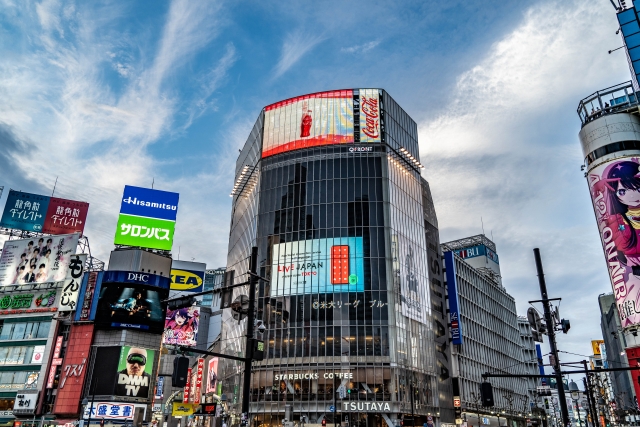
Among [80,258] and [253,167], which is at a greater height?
[253,167]

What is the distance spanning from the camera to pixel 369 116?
258ft

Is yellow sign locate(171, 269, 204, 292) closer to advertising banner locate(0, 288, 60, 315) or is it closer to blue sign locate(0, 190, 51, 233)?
blue sign locate(0, 190, 51, 233)

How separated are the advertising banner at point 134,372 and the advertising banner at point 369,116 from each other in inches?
1868

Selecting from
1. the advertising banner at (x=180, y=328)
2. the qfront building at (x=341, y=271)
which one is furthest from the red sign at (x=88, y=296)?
the qfront building at (x=341, y=271)

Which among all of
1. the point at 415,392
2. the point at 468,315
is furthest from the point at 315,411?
the point at 468,315

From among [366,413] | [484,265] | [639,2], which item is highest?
[639,2]

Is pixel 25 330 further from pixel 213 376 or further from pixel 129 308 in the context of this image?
pixel 213 376

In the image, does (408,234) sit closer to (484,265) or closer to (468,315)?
(468,315)

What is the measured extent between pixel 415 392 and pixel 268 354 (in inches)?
867

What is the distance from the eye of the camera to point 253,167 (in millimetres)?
85062

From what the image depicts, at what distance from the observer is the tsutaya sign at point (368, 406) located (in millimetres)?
62875

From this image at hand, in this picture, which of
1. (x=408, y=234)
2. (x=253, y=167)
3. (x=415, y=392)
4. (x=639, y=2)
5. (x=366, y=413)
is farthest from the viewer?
(x=253, y=167)

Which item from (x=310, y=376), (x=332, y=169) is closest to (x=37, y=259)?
(x=310, y=376)

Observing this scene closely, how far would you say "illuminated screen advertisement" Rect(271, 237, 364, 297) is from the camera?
230 ft
